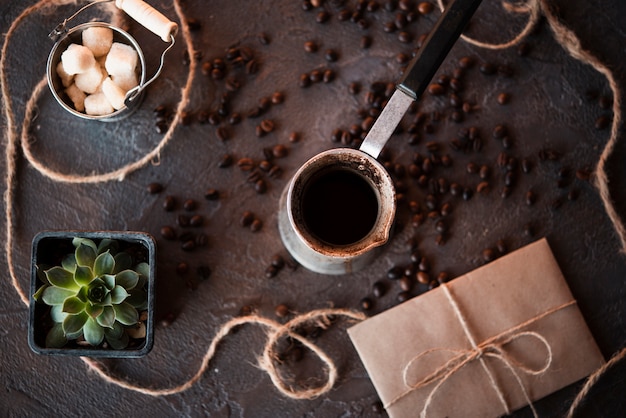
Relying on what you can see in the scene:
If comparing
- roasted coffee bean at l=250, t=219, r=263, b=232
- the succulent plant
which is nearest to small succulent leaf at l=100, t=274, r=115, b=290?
the succulent plant

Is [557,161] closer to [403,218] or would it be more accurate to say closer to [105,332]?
[403,218]

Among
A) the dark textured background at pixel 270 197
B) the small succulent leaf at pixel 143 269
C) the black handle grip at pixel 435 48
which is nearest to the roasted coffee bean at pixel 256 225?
the dark textured background at pixel 270 197

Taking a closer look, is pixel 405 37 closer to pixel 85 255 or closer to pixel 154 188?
pixel 154 188

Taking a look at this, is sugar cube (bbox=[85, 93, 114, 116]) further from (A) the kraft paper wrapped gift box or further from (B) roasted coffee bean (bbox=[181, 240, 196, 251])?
(A) the kraft paper wrapped gift box

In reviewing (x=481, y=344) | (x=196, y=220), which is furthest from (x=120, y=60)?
(x=481, y=344)

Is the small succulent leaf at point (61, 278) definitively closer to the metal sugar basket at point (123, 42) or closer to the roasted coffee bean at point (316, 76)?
the metal sugar basket at point (123, 42)

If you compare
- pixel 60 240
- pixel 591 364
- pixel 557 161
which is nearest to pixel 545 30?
pixel 557 161
